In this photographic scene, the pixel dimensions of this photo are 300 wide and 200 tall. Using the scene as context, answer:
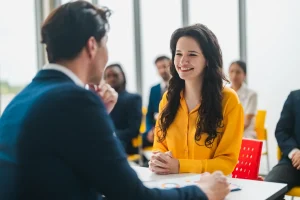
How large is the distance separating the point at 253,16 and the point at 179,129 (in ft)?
13.2

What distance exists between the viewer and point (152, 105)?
485 centimetres

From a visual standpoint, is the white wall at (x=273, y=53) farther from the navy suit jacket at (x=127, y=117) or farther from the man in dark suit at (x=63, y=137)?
the man in dark suit at (x=63, y=137)

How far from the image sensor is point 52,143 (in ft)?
3.59

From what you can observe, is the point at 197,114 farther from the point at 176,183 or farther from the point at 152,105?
the point at 152,105

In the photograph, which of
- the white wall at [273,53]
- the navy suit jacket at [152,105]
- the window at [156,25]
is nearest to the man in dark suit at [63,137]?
the navy suit jacket at [152,105]

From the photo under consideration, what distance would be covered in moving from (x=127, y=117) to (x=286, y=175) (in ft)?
5.79

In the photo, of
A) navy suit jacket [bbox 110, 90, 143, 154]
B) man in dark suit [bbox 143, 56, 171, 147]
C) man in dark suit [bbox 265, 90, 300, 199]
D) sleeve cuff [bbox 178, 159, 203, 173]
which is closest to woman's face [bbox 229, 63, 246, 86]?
man in dark suit [bbox 143, 56, 171, 147]

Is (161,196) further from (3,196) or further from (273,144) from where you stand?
(273,144)

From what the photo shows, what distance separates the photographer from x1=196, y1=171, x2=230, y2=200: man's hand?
136 centimetres

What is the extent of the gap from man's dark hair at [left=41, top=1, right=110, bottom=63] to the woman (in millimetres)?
958

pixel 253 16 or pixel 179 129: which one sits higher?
pixel 253 16

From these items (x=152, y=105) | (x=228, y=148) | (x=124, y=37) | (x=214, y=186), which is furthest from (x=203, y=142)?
(x=124, y=37)

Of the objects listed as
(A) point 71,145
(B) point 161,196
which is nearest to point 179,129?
(B) point 161,196

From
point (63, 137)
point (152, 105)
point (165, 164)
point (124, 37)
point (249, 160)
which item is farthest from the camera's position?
point (124, 37)
